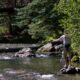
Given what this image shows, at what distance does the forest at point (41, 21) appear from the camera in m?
12.4

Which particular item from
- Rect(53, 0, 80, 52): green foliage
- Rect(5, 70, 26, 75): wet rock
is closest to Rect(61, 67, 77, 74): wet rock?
Rect(53, 0, 80, 52): green foliage

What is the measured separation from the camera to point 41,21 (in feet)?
83.6

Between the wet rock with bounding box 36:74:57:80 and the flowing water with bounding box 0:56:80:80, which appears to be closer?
the wet rock with bounding box 36:74:57:80

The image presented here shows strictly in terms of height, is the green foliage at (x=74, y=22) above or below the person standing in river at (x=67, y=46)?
above

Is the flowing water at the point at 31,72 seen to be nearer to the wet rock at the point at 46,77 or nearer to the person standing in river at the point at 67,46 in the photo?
the wet rock at the point at 46,77

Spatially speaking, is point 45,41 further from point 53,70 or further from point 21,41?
point 53,70

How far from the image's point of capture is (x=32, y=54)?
788 inches

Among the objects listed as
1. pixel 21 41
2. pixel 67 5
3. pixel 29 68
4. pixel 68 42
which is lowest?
pixel 21 41

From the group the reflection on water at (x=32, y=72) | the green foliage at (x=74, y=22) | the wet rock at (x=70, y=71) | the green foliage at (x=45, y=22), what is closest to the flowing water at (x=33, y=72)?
the reflection on water at (x=32, y=72)

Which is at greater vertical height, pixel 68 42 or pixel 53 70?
pixel 68 42

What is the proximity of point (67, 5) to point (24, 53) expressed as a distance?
7.85 m

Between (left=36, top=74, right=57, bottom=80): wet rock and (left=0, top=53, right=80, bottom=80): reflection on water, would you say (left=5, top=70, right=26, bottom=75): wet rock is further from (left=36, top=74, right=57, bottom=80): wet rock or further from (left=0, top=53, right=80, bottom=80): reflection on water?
(left=36, top=74, right=57, bottom=80): wet rock

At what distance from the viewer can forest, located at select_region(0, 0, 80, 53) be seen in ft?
40.7

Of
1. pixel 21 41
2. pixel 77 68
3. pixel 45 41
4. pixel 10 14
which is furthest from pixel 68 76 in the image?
pixel 10 14
